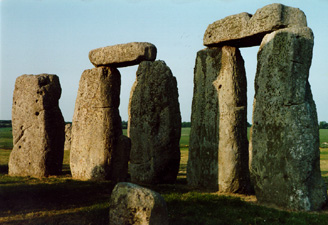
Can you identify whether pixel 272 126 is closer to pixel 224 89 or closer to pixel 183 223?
pixel 224 89

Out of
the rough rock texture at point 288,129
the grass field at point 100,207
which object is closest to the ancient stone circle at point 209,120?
the rough rock texture at point 288,129

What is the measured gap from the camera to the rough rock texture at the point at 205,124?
1083 cm

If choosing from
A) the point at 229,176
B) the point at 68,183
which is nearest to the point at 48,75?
the point at 68,183

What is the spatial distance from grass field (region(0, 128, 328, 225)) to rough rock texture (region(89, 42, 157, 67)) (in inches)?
159

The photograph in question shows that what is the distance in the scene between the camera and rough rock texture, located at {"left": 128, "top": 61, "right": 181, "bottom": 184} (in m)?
11.9

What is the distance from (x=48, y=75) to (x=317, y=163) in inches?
368

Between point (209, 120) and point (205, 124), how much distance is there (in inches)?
7.3

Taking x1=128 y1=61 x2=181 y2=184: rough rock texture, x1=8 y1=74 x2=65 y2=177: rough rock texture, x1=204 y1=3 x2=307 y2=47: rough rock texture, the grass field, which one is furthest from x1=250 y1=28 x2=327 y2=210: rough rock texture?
x1=8 y1=74 x2=65 y2=177: rough rock texture

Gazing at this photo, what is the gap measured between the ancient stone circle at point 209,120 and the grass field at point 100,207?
62 centimetres

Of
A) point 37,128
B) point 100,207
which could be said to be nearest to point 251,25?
point 100,207

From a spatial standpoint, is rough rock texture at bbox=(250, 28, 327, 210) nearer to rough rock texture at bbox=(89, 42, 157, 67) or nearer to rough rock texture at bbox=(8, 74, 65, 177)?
rough rock texture at bbox=(89, 42, 157, 67)

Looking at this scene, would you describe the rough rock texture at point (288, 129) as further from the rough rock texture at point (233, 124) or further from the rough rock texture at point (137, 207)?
the rough rock texture at point (137, 207)

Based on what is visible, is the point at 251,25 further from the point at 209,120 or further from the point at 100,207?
the point at 100,207

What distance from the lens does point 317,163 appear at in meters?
8.51
